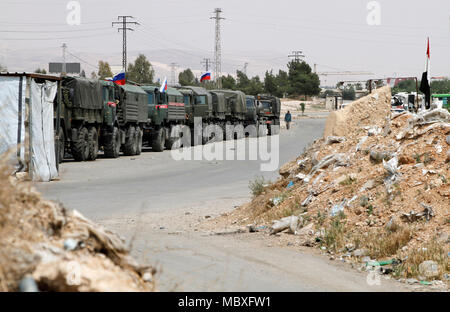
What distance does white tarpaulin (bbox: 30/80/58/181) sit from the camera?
19.8m

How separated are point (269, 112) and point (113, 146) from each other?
28485 millimetres

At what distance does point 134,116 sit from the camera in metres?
32.4

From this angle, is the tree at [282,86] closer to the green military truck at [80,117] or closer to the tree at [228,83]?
the tree at [228,83]

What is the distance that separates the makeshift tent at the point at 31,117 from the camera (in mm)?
19031

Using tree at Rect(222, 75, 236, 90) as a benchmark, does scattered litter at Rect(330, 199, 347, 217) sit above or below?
below

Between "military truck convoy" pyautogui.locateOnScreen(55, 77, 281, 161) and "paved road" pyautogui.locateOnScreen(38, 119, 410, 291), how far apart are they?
1316mm

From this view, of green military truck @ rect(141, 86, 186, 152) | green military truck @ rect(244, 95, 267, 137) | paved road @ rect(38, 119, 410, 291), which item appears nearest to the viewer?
paved road @ rect(38, 119, 410, 291)

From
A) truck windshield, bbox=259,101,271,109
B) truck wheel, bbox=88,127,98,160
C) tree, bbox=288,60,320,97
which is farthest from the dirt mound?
tree, bbox=288,60,320,97

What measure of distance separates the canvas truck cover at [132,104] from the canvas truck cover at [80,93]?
3.01m

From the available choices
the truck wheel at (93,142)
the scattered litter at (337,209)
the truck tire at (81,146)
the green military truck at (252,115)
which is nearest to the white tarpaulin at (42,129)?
the truck tire at (81,146)

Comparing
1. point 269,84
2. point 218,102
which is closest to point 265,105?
point 218,102

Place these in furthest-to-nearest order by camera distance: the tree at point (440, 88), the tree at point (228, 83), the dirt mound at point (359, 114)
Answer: the tree at point (228, 83), the tree at point (440, 88), the dirt mound at point (359, 114)

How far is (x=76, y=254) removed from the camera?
498 cm

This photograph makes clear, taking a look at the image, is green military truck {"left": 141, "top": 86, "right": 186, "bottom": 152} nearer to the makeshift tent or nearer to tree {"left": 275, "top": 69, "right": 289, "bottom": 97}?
the makeshift tent
